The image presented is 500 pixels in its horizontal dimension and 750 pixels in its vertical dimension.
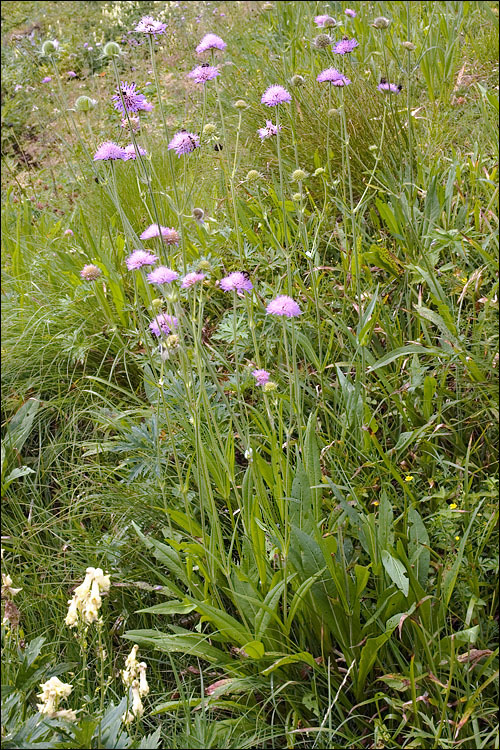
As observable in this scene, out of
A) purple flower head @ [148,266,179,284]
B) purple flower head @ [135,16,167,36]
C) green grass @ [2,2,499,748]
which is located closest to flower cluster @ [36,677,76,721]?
green grass @ [2,2,499,748]

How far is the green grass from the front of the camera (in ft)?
4.53

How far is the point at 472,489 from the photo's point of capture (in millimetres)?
1722

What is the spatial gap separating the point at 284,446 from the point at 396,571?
54 cm

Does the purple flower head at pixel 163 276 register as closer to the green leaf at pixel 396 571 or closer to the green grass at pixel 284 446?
the green grass at pixel 284 446

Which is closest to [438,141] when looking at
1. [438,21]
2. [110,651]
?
[438,21]

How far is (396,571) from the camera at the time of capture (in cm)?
137

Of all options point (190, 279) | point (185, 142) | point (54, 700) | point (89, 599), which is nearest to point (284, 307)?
point (190, 279)

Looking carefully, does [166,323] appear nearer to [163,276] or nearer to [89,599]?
[163,276]

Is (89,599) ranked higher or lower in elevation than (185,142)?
lower

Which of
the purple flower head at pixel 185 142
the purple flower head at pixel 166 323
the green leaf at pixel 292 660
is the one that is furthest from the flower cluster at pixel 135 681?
the purple flower head at pixel 185 142

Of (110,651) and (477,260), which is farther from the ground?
(477,260)

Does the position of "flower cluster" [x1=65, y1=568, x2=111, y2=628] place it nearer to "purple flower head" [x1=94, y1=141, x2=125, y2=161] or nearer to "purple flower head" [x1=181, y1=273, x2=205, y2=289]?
"purple flower head" [x1=181, y1=273, x2=205, y2=289]

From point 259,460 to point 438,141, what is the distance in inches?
64.6

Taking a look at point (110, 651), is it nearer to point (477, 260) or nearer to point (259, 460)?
point (259, 460)
